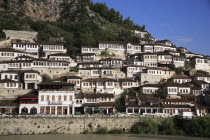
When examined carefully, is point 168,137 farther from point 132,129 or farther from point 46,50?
point 46,50

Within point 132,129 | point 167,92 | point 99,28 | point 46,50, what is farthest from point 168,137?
point 99,28

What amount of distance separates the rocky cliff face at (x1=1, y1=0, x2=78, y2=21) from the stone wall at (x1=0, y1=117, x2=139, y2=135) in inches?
2438

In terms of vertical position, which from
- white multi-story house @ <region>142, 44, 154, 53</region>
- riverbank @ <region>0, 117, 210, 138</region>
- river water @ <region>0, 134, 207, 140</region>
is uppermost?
white multi-story house @ <region>142, 44, 154, 53</region>

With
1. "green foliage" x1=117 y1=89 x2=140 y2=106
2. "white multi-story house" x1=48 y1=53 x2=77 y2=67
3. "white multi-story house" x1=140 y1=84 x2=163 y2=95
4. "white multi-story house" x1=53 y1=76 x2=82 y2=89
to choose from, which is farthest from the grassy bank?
"white multi-story house" x1=48 y1=53 x2=77 y2=67

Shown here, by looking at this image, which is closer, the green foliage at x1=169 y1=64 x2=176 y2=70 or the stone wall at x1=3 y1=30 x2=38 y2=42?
the green foliage at x1=169 y1=64 x2=176 y2=70

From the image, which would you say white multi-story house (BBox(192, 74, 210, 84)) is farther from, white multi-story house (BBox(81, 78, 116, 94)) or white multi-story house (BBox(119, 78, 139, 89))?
white multi-story house (BBox(81, 78, 116, 94))

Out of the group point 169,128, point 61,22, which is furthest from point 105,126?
point 61,22

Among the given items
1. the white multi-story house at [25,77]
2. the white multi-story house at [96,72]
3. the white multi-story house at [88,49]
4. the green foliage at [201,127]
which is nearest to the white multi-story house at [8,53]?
the white multi-story house at [25,77]

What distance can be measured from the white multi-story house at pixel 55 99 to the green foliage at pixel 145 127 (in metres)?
11.8

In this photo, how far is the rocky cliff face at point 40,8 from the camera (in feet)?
315

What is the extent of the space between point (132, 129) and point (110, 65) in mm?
26370

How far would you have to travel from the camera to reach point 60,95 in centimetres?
4762

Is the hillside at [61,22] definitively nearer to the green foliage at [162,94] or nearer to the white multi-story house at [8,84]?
the white multi-story house at [8,84]

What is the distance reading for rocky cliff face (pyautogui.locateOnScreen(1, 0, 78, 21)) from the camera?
9594 centimetres
